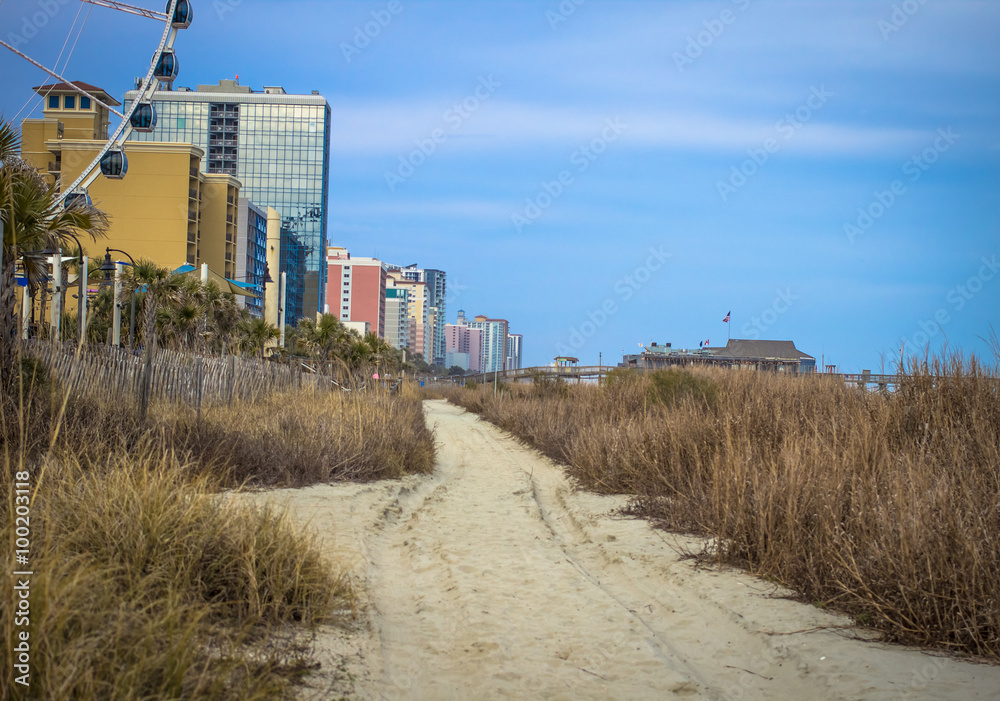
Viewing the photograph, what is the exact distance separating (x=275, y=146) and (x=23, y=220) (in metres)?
139

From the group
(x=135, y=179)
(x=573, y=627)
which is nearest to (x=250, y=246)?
(x=135, y=179)

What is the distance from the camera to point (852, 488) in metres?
6.14

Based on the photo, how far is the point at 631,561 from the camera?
7516 millimetres

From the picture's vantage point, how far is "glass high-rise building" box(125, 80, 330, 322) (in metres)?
134

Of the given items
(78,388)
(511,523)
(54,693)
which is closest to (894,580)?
(54,693)

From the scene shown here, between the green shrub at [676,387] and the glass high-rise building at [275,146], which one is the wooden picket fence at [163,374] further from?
the glass high-rise building at [275,146]

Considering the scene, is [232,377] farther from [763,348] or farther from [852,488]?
[763,348]

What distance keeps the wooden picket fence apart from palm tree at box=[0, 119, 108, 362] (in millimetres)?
683

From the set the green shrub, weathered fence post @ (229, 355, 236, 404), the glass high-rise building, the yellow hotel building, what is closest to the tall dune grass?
the green shrub

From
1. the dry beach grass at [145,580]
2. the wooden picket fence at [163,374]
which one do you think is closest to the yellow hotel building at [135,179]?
the wooden picket fence at [163,374]

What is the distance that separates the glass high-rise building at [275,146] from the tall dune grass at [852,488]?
12766 centimetres

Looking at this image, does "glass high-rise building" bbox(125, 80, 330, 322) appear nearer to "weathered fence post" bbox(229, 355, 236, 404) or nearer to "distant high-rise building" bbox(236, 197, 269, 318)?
"distant high-rise building" bbox(236, 197, 269, 318)

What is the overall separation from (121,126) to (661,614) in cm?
4182

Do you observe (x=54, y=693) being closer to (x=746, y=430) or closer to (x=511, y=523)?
(x=511, y=523)
